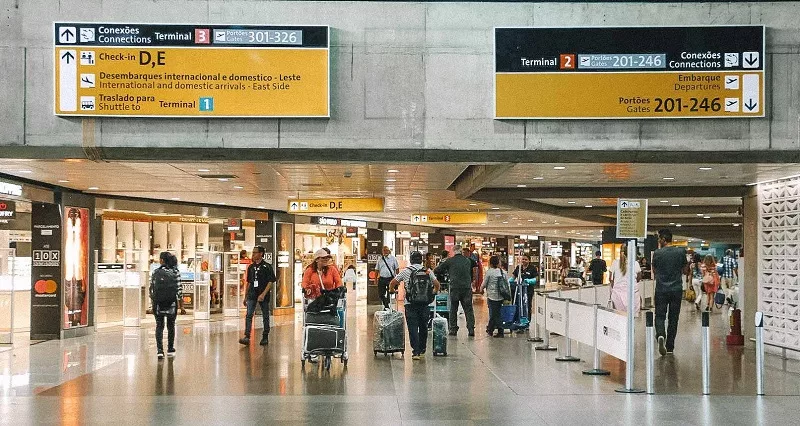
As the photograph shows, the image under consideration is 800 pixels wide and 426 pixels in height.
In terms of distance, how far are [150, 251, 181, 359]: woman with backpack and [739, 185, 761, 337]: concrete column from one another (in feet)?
32.3

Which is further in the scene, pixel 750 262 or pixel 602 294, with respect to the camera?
pixel 602 294

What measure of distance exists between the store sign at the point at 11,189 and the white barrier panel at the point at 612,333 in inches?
393

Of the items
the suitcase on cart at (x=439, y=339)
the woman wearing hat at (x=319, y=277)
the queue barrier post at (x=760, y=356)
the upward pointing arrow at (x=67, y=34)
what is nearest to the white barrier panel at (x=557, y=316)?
the suitcase on cart at (x=439, y=339)

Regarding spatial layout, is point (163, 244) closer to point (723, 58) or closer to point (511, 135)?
point (511, 135)

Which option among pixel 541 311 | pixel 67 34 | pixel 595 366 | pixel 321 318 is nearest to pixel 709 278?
pixel 541 311

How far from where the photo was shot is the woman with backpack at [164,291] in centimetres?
1530

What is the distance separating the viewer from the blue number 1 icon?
1194 centimetres

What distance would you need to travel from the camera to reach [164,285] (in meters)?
15.4

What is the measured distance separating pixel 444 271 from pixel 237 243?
14142 mm

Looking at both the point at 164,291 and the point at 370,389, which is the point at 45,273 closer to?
the point at 164,291

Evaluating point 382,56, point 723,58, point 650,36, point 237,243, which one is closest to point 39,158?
point 382,56

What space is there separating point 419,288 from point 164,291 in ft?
13.7

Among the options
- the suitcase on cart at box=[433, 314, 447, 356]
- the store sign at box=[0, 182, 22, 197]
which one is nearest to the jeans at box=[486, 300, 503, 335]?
the suitcase on cart at box=[433, 314, 447, 356]

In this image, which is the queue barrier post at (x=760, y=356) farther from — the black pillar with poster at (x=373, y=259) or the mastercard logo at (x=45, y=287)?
the black pillar with poster at (x=373, y=259)
